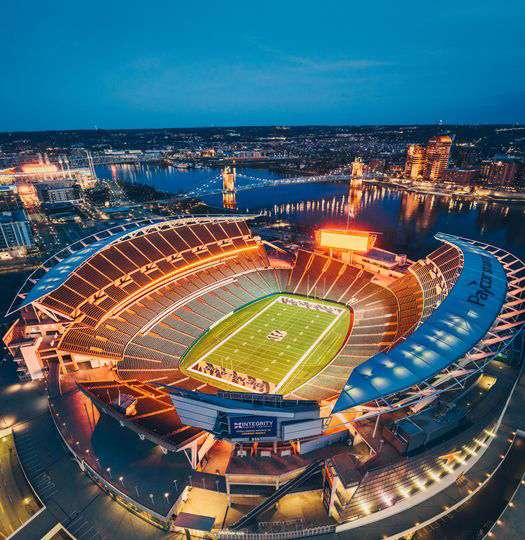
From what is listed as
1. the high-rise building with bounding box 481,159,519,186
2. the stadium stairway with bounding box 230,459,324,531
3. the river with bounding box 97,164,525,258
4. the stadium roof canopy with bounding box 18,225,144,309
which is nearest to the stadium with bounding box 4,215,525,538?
the stadium stairway with bounding box 230,459,324,531

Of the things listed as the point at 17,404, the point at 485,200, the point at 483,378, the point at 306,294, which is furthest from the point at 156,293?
the point at 485,200

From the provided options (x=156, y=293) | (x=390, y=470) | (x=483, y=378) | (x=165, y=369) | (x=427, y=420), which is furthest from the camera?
(x=156, y=293)

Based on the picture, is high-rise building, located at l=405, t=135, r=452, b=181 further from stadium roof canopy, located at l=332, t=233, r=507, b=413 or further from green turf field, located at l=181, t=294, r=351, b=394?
stadium roof canopy, located at l=332, t=233, r=507, b=413

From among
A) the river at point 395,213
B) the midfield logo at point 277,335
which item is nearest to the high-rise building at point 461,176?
the river at point 395,213

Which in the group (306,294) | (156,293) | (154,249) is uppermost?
(154,249)

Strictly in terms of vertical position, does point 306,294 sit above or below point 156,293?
below

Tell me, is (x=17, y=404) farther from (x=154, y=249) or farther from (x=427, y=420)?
(x=427, y=420)

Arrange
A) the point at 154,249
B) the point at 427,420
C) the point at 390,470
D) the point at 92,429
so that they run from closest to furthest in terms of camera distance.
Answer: the point at 390,470, the point at 427,420, the point at 92,429, the point at 154,249
